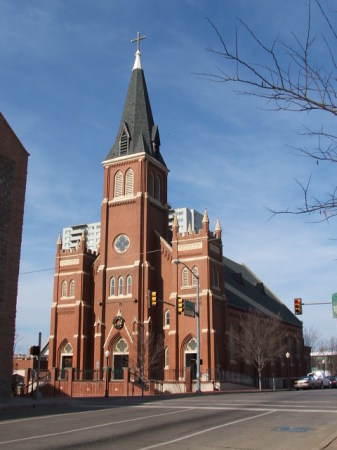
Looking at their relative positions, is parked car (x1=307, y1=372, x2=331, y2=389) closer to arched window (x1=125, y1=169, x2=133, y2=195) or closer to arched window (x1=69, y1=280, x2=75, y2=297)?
arched window (x1=69, y1=280, x2=75, y2=297)

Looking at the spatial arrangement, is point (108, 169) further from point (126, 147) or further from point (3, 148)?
point (3, 148)

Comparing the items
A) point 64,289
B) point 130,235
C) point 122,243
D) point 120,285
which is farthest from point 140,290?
point 64,289

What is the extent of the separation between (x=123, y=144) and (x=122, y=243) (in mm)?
10976

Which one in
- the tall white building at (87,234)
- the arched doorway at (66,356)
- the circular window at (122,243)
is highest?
the tall white building at (87,234)

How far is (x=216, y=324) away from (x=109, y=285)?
11208mm

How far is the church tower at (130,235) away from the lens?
156ft

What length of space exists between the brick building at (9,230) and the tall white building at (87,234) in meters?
151

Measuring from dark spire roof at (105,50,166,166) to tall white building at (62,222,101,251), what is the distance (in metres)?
124

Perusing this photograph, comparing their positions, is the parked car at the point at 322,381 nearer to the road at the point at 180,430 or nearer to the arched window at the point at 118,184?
the arched window at the point at 118,184

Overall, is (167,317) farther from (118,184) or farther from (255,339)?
(118,184)

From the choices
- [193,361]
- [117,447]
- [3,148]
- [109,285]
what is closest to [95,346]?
[109,285]

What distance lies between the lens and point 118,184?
5347 centimetres

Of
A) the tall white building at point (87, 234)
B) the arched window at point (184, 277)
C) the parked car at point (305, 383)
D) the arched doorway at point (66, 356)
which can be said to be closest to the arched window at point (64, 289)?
the arched doorway at point (66, 356)

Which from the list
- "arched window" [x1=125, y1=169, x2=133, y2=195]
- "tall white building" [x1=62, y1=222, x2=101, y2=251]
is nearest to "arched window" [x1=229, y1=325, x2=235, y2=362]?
"arched window" [x1=125, y1=169, x2=133, y2=195]
